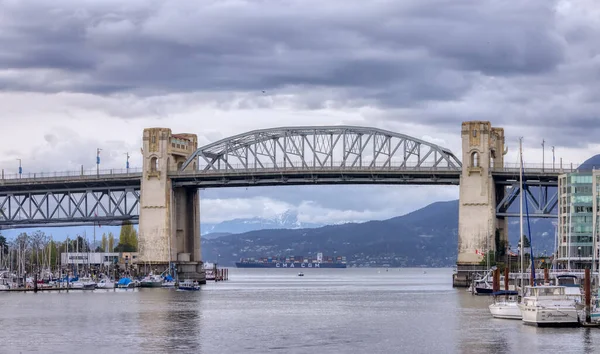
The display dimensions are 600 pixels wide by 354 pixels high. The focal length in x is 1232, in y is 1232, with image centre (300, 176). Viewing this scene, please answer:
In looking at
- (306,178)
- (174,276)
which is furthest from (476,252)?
(174,276)

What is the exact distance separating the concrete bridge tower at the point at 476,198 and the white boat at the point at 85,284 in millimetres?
56878

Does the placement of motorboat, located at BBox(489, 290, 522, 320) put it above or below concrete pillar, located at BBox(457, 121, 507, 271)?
below

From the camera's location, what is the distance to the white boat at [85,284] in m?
191

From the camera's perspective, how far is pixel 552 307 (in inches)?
3866

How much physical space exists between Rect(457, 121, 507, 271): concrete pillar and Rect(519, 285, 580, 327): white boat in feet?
244

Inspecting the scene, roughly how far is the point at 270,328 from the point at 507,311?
2170cm

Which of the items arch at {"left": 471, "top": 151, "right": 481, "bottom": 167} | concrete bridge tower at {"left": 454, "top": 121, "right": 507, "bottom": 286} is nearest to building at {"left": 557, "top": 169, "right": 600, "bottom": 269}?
concrete bridge tower at {"left": 454, "top": 121, "right": 507, "bottom": 286}

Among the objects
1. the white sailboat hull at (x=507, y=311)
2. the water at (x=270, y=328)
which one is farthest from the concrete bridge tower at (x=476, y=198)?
the white sailboat hull at (x=507, y=311)

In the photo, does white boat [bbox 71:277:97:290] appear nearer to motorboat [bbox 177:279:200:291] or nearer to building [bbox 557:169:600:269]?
motorboat [bbox 177:279:200:291]

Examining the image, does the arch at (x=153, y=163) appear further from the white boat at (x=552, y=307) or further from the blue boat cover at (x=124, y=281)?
the white boat at (x=552, y=307)

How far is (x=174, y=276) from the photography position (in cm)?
19512

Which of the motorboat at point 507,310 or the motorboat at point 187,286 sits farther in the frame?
the motorboat at point 187,286

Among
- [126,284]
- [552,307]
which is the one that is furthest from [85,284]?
[552,307]

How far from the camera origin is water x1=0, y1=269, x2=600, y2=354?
87562mm
